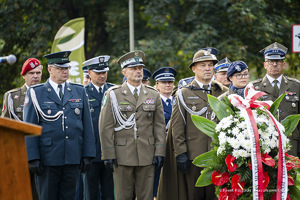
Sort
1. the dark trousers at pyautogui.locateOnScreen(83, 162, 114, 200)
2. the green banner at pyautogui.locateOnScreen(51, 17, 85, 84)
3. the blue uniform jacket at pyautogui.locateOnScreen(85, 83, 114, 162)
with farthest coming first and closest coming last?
1. the green banner at pyautogui.locateOnScreen(51, 17, 85, 84)
2. the blue uniform jacket at pyautogui.locateOnScreen(85, 83, 114, 162)
3. the dark trousers at pyautogui.locateOnScreen(83, 162, 114, 200)

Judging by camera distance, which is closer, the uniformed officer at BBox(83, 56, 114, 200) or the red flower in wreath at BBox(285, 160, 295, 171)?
the red flower in wreath at BBox(285, 160, 295, 171)

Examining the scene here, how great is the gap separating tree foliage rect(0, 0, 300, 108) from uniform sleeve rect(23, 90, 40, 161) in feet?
30.8

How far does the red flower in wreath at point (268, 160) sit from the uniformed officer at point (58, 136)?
2.43 m

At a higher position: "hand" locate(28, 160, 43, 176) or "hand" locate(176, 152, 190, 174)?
"hand" locate(28, 160, 43, 176)

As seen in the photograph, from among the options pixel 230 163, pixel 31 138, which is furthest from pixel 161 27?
pixel 230 163

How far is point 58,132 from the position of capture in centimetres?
635

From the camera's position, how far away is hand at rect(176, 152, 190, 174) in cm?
681

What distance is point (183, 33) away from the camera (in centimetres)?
1609

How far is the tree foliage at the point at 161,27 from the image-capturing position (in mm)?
15758

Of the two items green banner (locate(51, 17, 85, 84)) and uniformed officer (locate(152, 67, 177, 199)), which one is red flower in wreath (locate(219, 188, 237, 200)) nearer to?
uniformed officer (locate(152, 67, 177, 199))

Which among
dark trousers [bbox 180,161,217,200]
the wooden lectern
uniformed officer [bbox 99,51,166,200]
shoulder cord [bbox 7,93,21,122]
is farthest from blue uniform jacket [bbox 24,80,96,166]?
the wooden lectern

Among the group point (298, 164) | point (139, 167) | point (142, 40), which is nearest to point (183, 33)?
point (142, 40)

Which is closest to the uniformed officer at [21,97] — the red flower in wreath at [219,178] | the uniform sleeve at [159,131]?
the uniform sleeve at [159,131]

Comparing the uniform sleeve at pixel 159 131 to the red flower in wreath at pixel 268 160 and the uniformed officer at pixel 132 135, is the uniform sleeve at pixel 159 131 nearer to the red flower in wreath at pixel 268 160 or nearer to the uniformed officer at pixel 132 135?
the uniformed officer at pixel 132 135
